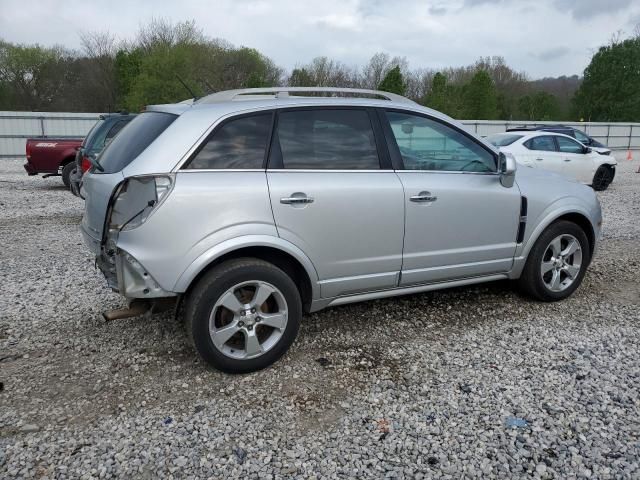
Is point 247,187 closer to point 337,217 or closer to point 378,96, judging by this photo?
point 337,217

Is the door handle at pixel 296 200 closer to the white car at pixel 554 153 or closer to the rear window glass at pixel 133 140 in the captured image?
the rear window glass at pixel 133 140

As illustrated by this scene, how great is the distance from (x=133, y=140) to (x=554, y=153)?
11.4m

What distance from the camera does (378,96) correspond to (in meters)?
4.32

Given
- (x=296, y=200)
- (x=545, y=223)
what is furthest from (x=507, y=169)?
(x=296, y=200)

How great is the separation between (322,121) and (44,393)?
256 centimetres

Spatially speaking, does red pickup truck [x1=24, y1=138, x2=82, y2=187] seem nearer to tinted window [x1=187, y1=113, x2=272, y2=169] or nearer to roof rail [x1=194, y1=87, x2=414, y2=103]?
roof rail [x1=194, y1=87, x2=414, y2=103]

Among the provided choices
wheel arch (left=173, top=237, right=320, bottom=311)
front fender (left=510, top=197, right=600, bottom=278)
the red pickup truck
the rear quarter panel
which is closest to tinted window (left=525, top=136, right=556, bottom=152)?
front fender (left=510, top=197, right=600, bottom=278)

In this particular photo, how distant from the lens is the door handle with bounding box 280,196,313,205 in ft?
11.0

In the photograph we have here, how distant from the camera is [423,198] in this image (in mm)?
3828

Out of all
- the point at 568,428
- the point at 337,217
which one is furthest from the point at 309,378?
the point at 568,428

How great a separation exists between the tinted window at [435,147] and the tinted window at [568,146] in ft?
31.7

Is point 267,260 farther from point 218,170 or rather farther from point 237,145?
point 237,145

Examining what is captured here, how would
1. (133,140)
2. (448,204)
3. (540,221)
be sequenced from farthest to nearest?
(540,221)
(448,204)
(133,140)

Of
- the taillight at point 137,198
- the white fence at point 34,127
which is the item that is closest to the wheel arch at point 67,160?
the taillight at point 137,198
